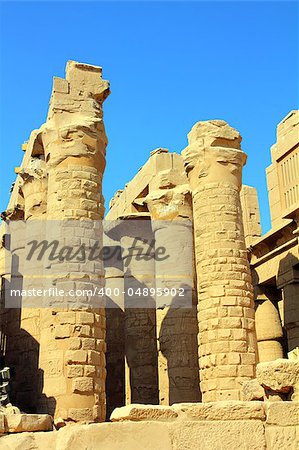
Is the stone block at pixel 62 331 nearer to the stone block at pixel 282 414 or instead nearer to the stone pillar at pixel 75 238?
the stone pillar at pixel 75 238

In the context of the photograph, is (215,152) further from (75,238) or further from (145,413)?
(145,413)

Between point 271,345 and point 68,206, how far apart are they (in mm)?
8405

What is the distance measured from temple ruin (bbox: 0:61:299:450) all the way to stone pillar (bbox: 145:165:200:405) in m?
0.03

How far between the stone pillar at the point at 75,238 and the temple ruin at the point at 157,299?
0.02 m

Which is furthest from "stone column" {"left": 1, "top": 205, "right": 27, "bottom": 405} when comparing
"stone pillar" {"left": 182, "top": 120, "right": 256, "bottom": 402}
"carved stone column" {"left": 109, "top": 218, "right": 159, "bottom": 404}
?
"stone pillar" {"left": 182, "top": 120, "right": 256, "bottom": 402}

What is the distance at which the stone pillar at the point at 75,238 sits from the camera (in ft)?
36.0

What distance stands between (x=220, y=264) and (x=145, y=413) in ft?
24.6

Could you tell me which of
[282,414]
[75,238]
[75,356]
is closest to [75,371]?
[75,356]

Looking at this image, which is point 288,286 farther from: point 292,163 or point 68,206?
point 68,206

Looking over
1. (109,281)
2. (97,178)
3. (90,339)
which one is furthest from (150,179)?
(90,339)

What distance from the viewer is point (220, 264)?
1285 cm

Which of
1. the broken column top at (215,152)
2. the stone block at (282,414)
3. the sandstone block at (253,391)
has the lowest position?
the stone block at (282,414)

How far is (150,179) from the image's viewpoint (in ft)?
59.6

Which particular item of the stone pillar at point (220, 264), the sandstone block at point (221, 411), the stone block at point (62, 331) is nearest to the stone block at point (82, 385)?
the stone block at point (62, 331)
